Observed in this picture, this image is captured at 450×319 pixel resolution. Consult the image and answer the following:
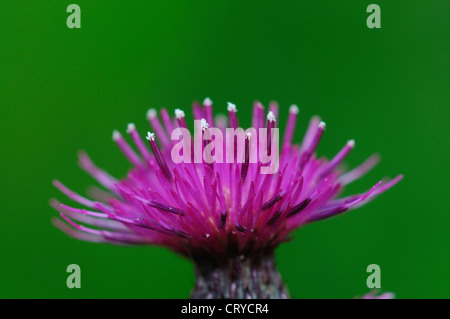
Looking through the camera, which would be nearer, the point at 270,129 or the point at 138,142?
the point at 270,129

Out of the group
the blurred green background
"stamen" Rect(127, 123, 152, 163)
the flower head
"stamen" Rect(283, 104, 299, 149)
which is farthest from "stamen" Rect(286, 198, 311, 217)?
the blurred green background

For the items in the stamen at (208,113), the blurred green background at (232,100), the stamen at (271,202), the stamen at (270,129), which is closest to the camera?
the stamen at (271,202)

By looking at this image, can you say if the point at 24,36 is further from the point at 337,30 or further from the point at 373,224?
the point at 373,224

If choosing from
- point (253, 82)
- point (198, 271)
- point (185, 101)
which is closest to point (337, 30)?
point (253, 82)

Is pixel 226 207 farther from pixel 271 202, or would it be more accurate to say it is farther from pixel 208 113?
pixel 208 113

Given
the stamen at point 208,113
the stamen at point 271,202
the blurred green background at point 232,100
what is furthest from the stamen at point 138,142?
the blurred green background at point 232,100

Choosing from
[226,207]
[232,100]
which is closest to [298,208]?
[226,207]

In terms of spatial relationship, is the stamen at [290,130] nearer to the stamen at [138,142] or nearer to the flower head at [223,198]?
the flower head at [223,198]
